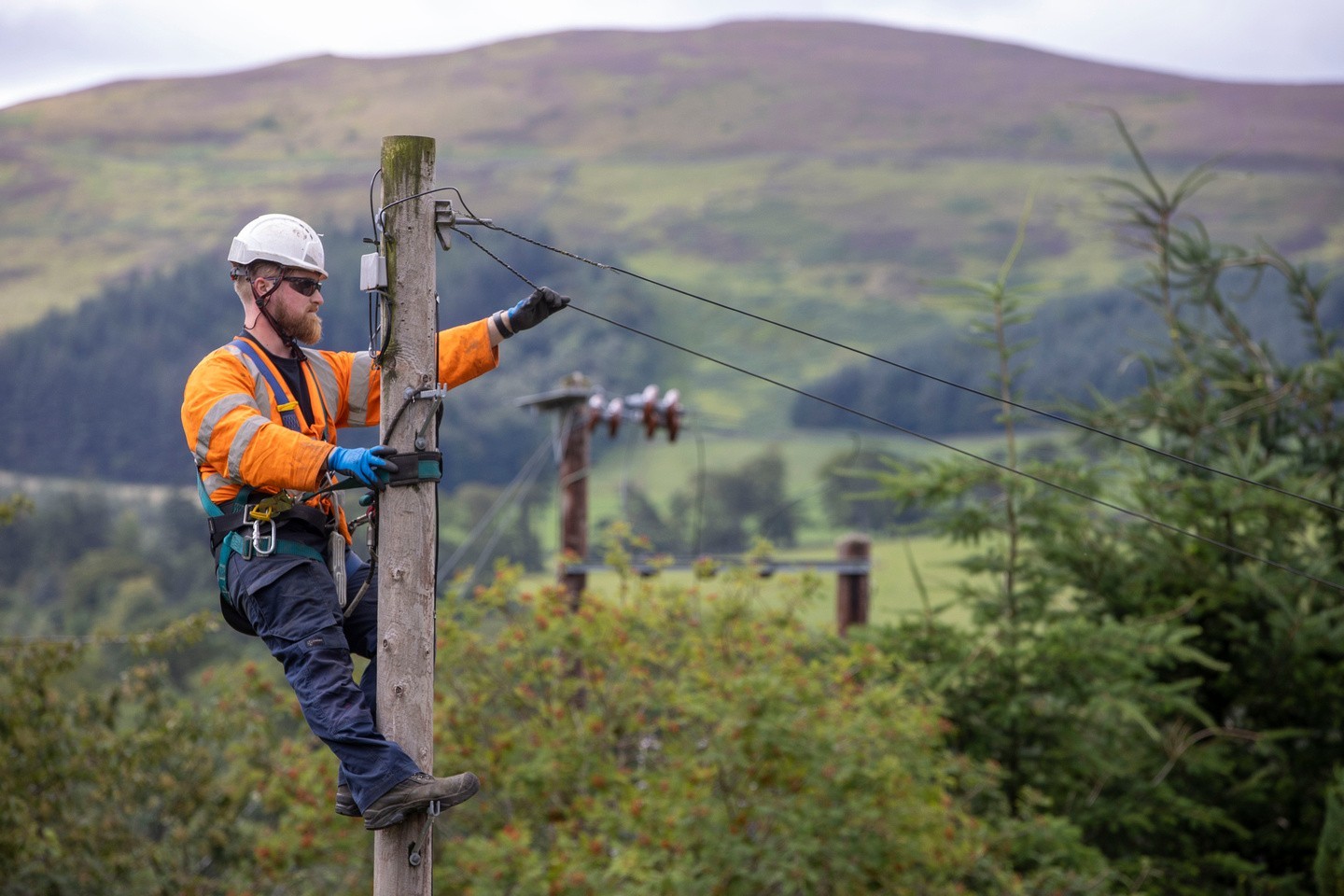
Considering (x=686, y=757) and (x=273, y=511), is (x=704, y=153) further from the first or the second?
(x=273, y=511)

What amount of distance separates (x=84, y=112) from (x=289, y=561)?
172 meters

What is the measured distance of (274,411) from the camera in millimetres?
4750

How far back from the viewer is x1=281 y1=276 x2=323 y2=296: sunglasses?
16.0 ft

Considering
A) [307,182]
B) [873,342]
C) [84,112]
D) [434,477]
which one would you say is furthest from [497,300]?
[84,112]

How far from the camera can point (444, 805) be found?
4.70 meters

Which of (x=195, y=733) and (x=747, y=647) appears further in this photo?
(x=195, y=733)

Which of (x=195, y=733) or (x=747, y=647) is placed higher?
(x=747, y=647)

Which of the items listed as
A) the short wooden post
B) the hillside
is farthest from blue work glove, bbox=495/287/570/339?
the hillside

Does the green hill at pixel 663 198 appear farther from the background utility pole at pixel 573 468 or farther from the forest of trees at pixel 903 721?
the background utility pole at pixel 573 468

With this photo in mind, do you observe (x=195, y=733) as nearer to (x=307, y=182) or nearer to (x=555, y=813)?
(x=555, y=813)

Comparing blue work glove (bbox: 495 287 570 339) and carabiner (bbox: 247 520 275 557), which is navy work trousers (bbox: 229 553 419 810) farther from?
blue work glove (bbox: 495 287 570 339)

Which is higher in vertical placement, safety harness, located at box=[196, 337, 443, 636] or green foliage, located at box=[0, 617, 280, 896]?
safety harness, located at box=[196, 337, 443, 636]

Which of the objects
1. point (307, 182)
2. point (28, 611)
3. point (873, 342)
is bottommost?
point (28, 611)

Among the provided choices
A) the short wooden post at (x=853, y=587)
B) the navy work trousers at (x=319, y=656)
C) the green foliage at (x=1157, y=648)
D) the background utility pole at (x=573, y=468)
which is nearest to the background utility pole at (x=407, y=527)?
the navy work trousers at (x=319, y=656)
